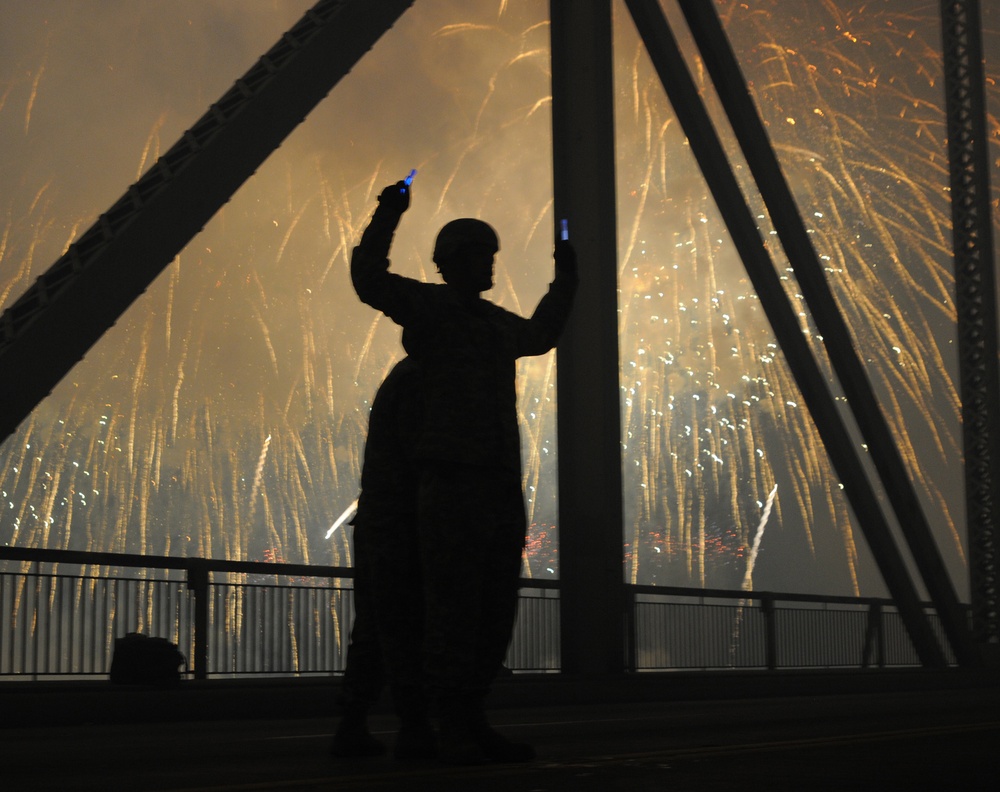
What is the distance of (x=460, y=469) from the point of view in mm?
3758

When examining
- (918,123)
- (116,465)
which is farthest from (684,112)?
(116,465)

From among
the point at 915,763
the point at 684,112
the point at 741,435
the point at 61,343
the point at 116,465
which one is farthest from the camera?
the point at 116,465

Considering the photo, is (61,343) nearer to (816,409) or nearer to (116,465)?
(816,409)

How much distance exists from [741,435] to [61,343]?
46.7m

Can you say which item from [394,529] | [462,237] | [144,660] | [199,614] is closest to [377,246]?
[462,237]

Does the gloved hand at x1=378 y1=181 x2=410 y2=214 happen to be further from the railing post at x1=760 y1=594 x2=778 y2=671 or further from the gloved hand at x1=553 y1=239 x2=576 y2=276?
the railing post at x1=760 y1=594 x2=778 y2=671

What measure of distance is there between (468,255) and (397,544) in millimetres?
766

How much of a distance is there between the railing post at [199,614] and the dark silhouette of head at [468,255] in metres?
5.63

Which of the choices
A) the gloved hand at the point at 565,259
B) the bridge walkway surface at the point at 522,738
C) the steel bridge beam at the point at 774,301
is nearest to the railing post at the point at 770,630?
the steel bridge beam at the point at 774,301

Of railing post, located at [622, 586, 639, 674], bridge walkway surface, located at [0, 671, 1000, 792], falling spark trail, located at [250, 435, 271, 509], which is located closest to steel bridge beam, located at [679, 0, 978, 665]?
railing post, located at [622, 586, 639, 674]

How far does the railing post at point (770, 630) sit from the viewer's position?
14.8 meters

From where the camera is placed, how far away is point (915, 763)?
3.42 m

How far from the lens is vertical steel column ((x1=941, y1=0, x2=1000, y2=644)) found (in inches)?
639

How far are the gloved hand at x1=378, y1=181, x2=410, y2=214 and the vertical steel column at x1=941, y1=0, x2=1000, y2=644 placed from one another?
44.5 feet
